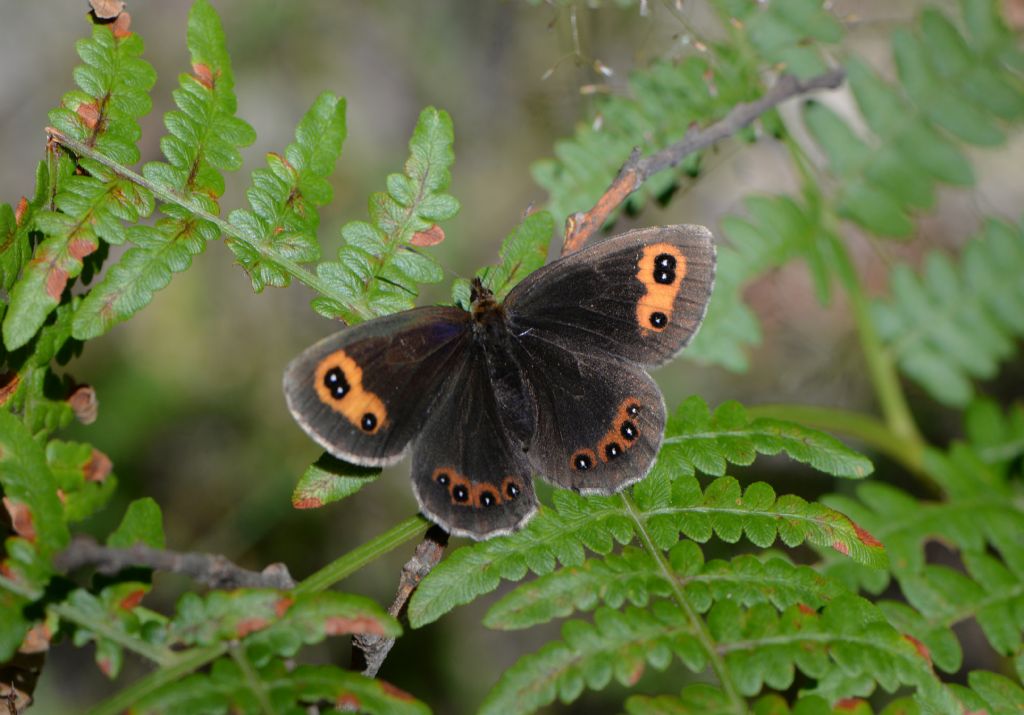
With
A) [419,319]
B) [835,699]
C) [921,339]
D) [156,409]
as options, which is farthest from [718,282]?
[156,409]

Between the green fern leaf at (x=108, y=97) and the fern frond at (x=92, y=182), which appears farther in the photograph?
the green fern leaf at (x=108, y=97)

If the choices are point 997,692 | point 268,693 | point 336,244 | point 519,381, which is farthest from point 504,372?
point 336,244

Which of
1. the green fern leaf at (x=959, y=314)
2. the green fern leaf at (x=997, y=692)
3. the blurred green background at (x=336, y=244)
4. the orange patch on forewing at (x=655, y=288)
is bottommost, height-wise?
the blurred green background at (x=336, y=244)

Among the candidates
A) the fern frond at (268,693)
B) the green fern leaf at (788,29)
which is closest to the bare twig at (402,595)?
the fern frond at (268,693)

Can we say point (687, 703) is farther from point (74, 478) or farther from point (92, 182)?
point (92, 182)

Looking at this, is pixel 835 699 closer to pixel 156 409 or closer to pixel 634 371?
pixel 634 371

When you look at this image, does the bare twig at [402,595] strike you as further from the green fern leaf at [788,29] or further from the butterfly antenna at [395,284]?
the green fern leaf at [788,29]

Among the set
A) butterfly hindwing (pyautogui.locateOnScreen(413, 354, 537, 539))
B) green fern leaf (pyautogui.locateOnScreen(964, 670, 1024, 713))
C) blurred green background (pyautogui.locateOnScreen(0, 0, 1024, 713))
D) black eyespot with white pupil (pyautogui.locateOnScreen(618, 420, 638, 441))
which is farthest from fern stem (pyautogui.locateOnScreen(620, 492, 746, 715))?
blurred green background (pyautogui.locateOnScreen(0, 0, 1024, 713))
